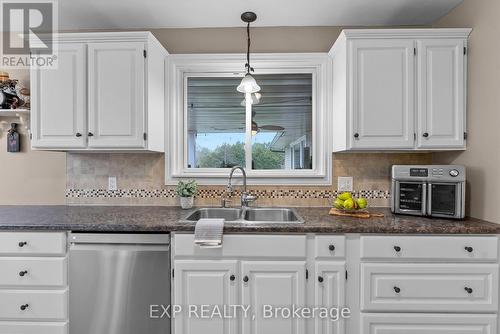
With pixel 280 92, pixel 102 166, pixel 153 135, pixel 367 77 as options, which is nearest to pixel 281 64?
pixel 280 92

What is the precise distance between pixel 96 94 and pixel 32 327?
4.83 feet

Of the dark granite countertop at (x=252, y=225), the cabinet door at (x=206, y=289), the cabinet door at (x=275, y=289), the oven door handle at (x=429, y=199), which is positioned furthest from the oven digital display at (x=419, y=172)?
the cabinet door at (x=206, y=289)

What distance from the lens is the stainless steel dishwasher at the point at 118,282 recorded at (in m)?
1.66

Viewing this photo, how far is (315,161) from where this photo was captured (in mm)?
2340

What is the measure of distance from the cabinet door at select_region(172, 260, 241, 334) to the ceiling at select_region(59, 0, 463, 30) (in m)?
1.75

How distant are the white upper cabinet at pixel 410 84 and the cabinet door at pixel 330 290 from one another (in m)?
0.91

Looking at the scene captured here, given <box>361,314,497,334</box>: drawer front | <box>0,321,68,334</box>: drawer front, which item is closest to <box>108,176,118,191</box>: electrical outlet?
<box>0,321,68,334</box>: drawer front

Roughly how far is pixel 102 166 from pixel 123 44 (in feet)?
3.22

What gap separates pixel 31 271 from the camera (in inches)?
66.8

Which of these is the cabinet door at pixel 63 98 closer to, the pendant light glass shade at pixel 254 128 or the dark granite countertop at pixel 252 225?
the dark granite countertop at pixel 252 225

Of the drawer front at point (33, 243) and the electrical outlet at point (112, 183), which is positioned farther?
the electrical outlet at point (112, 183)

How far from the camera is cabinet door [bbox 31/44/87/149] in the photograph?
78.2 inches

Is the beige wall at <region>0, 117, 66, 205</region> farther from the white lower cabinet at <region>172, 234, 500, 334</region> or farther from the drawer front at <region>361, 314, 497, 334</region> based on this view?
the drawer front at <region>361, 314, 497, 334</region>

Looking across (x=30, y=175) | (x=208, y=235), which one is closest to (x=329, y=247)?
(x=208, y=235)
